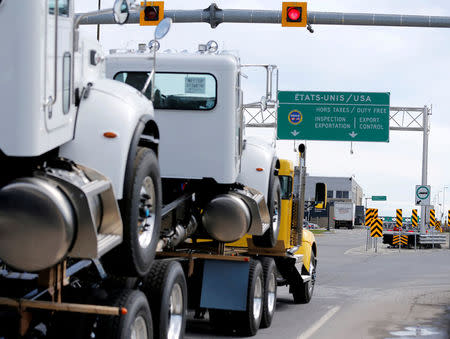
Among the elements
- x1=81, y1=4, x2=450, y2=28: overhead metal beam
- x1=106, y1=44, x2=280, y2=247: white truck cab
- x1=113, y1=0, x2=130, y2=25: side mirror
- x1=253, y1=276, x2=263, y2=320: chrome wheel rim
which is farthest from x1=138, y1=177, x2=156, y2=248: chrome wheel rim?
x1=81, y1=4, x2=450, y2=28: overhead metal beam

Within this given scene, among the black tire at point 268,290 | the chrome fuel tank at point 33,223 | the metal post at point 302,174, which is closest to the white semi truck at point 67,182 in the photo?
the chrome fuel tank at point 33,223

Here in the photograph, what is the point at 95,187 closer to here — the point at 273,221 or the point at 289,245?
the point at 273,221

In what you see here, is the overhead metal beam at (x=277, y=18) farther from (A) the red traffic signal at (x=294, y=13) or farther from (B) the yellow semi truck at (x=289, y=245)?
(B) the yellow semi truck at (x=289, y=245)

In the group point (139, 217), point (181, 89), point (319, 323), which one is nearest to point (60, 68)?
point (139, 217)

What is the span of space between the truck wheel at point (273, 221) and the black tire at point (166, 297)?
130 inches

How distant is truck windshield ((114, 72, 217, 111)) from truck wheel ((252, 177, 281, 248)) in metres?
2.24

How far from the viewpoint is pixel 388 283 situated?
2045cm

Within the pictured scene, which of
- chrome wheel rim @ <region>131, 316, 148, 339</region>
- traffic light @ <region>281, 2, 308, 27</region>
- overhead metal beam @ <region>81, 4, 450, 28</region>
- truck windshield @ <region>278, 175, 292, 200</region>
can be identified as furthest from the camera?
traffic light @ <region>281, 2, 308, 27</region>

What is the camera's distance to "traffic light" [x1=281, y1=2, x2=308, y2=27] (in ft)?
51.4

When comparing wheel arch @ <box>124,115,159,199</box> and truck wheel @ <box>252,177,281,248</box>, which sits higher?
wheel arch @ <box>124,115,159,199</box>

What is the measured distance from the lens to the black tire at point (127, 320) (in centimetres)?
568

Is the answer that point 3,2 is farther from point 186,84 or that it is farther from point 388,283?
point 388,283

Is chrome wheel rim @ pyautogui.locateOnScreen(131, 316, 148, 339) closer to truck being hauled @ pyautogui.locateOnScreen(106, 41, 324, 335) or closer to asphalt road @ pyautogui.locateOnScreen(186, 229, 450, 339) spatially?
truck being hauled @ pyautogui.locateOnScreen(106, 41, 324, 335)

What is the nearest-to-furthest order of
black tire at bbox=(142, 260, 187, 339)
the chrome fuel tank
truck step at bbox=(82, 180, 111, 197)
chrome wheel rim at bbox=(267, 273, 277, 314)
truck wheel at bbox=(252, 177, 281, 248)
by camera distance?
the chrome fuel tank < truck step at bbox=(82, 180, 111, 197) < black tire at bbox=(142, 260, 187, 339) < truck wheel at bbox=(252, 177, 281, 248) < chrome wheel rim at bbox=(267, 273, 277, 314)
